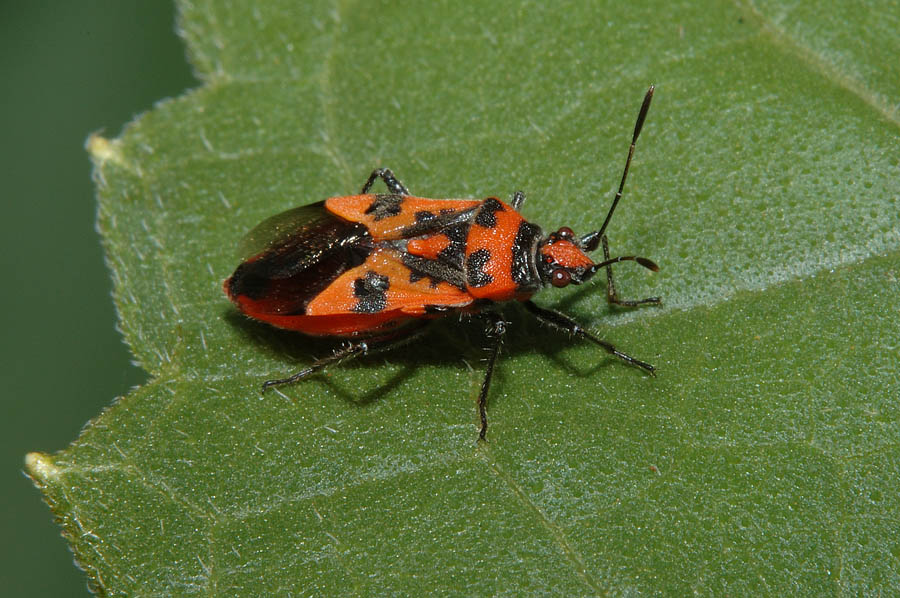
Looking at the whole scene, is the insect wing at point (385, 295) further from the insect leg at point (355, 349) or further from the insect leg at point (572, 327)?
the insect leg at point (572, 327)

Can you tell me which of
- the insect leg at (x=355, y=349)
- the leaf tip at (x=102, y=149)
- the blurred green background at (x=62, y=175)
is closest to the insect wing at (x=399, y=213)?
the insect leg at (x=355, y=349)

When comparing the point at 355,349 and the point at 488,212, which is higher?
the point at 488,212

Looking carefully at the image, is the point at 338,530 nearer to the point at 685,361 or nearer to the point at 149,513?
the point at 149,513

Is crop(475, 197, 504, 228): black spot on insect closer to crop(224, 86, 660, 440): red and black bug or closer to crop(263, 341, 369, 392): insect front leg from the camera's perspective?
crop(224, 86, 660, 440): red and black bug

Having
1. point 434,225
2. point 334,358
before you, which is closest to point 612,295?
point 434,225

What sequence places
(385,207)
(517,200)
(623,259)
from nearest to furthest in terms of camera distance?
1. (623,259)
2. (385,207)
3. (517,200)

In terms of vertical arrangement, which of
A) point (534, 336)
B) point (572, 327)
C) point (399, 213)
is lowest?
point (534, 336)

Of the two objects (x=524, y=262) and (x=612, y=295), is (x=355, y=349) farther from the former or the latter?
(x=612, y=295)

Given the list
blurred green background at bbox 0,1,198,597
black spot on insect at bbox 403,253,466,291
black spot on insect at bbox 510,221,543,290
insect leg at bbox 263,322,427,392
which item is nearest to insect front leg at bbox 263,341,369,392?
insect leg at bbox 263,322,427,392
